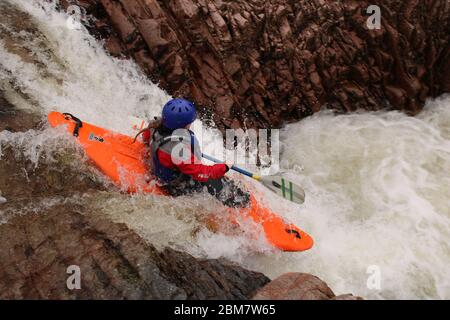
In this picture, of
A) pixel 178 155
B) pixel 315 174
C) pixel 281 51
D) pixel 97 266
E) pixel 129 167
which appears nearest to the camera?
pixel 97 266

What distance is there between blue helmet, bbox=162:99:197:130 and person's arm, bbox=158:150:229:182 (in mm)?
308

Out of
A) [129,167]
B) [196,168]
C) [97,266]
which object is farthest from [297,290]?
[129,167]

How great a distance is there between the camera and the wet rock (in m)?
2.94

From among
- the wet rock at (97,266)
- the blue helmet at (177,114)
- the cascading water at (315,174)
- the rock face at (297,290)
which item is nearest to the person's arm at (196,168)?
the blue helmet at (177,114)

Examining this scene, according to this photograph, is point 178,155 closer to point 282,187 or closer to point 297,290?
point 282,187

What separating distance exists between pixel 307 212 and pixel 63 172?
3007 mm

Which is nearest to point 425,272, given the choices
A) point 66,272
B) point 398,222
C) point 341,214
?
point 398,222

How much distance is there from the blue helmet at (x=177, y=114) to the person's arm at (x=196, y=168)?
12.1 inches

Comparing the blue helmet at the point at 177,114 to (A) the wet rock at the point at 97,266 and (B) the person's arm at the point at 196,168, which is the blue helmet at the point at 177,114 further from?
(A) the wet rock at the point at 97,266

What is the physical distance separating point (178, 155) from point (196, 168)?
207mm

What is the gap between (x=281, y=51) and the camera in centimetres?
647

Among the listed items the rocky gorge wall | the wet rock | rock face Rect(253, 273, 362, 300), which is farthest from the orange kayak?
rock face Rect(253, 273, 362, 300)

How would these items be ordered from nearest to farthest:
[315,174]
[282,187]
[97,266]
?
[97,266], [282,187], [315,174]

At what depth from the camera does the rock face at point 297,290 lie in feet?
10.1
